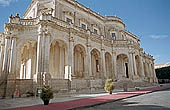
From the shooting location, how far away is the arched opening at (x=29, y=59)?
1620 centimetres

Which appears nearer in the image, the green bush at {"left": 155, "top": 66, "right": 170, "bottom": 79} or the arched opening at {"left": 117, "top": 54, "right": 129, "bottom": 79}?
the arched opening at {"left": 117, "top": 54, "right": 129, "bottom": 79}

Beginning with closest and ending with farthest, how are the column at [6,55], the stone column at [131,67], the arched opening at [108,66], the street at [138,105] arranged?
the street at [138,105] < the column at [6,55] < the stone column at [131,67] < the arched opening at [108,66]

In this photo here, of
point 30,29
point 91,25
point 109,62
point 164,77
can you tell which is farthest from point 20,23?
point 164,77

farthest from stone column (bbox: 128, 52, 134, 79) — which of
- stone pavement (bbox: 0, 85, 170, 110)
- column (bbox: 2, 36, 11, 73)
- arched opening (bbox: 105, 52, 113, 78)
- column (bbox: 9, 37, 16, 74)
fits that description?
column (bbox: 2, 36, 11, 73)

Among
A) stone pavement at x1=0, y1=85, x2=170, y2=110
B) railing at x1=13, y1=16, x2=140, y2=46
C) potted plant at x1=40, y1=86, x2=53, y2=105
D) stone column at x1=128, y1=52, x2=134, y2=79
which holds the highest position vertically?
railing at x1=13, y1=16, x2=140, y2=46

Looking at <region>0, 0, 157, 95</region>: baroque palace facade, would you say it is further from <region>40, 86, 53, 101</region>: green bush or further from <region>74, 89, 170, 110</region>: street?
<region>74, 89, 170, 110</region>: street

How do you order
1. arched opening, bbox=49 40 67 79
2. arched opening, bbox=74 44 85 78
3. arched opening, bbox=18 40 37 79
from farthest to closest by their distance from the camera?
arched opening, bbox=74 44 85 78 < arched opening, bbox=18 40 37 79 < arched opening, bbox=49 40 67 79

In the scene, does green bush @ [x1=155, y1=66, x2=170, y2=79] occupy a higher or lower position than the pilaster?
lower

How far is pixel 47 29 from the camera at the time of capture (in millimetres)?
13727

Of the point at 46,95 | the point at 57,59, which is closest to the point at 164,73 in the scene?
the point at 57,59

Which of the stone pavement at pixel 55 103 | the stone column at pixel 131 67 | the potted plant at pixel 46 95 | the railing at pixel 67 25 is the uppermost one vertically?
the railing at pixel 67 25

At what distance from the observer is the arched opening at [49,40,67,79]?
1609 cm

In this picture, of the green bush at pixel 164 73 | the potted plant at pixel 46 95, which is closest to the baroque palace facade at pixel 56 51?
the potted plant at pixel 46 95

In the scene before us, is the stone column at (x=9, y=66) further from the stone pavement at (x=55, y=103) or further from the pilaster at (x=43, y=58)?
the stone pavement at (x=55, y=103)
